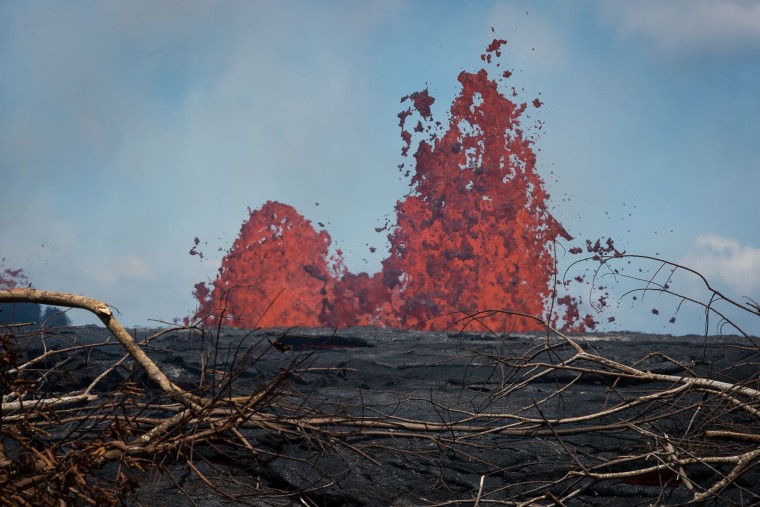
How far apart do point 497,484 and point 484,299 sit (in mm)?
14880

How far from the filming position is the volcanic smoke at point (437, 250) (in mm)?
19203

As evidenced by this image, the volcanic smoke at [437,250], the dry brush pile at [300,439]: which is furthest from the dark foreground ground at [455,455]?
the volcanic smoke at [437,250]

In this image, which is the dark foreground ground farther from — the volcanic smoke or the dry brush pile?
the volcanic smoke

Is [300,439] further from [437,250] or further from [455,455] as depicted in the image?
[437,250]

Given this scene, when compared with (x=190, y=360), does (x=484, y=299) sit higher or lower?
higher

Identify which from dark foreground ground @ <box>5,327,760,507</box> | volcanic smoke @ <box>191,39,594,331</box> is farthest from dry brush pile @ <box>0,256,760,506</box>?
volcanic smoke @ <box>191,39,594,331</box>

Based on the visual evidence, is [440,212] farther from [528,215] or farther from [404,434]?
[404,434]

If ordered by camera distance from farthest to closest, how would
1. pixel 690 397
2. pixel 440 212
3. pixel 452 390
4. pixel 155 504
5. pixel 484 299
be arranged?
pixel 440 212
pixel 484 299
pixel 452 390
pixel 690 397
pixel 155 504

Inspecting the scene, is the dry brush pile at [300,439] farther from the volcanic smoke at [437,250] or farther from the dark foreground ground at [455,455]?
the volcanic smoke at [437,250]

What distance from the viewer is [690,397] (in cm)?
614

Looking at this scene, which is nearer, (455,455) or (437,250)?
(455,455)

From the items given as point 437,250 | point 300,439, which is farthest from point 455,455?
point 437,250

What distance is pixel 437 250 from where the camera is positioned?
19.8 m

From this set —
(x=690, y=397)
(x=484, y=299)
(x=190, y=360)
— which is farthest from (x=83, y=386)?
(x=484, y=299)
